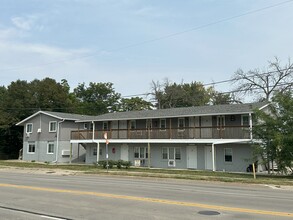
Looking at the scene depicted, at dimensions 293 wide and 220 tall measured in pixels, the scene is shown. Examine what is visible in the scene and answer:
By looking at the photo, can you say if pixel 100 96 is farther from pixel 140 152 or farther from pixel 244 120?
pixel 244 120

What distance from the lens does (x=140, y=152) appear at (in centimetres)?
3906

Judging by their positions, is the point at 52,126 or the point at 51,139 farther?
the point at 52,126

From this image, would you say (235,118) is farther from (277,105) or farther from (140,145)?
(140,145)

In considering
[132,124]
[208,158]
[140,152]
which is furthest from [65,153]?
[208,158]

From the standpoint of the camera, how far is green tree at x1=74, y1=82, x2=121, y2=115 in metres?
78.9

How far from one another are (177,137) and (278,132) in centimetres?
1119

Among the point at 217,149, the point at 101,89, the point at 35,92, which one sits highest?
the point at 101,89

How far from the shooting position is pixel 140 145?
38938mm

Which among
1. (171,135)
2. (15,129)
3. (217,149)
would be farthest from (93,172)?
(15,129)

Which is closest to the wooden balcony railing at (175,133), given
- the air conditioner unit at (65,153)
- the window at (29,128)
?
the air conditioner unit at (65,153)

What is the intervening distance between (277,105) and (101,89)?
60352 millimetres

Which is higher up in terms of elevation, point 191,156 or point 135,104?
point 135,104

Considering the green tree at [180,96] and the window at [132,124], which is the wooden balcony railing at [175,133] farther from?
the green tree at [180,96]

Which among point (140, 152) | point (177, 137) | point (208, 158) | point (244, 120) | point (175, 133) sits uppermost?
point (244, 120)
